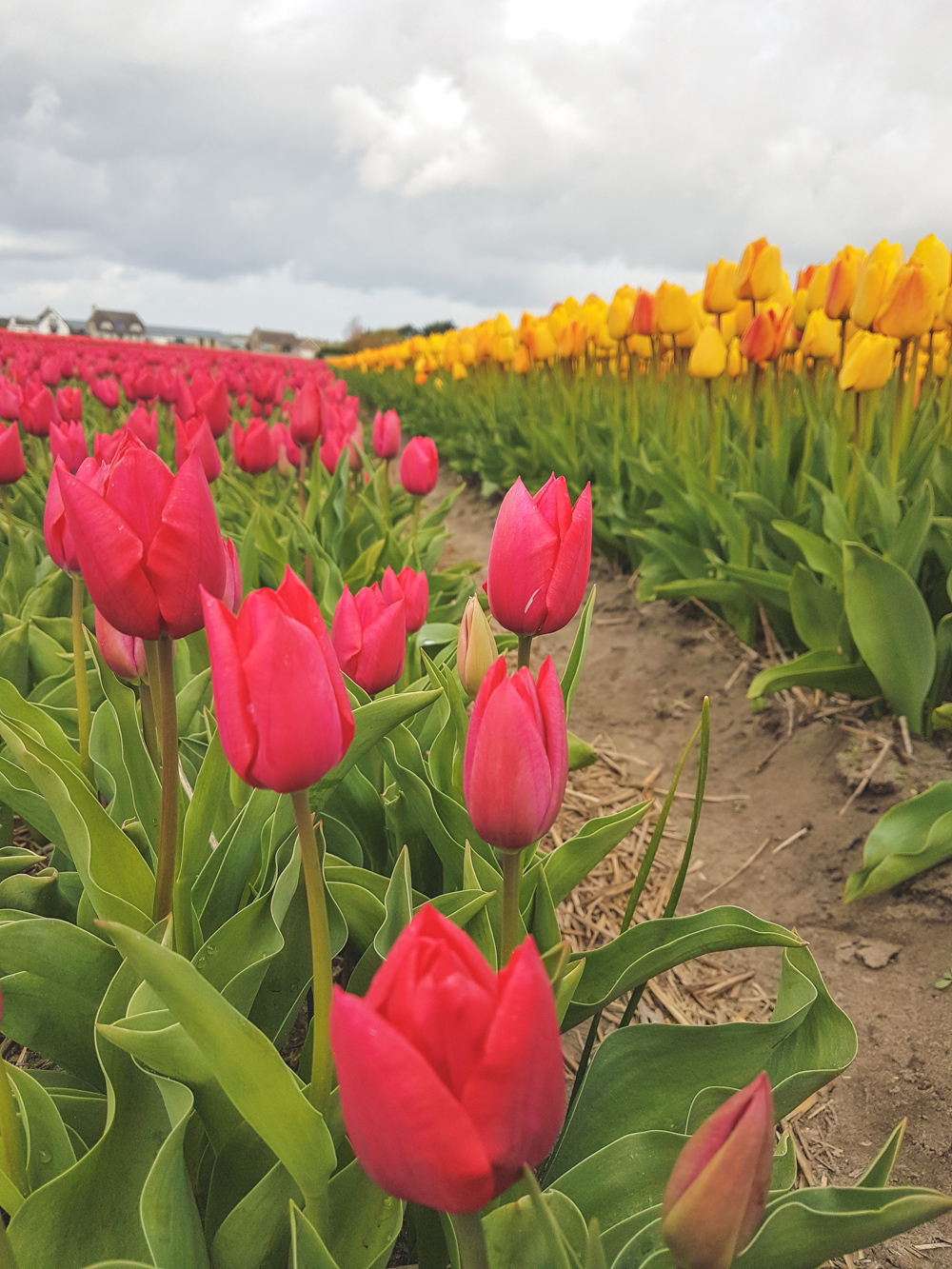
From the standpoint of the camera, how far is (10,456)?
2.14 m

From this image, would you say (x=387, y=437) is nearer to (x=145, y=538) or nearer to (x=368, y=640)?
(x=368, y=640)

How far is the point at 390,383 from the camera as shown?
14414mm

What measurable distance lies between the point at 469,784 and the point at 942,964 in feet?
5.00

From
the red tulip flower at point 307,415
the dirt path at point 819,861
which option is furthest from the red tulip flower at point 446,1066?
the red tulip flower at point 307,415

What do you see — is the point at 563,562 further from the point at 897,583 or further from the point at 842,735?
the point at 842,735

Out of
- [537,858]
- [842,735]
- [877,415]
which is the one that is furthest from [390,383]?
[537,858]

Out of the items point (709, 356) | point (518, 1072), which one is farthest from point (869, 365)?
point (518, 1072)

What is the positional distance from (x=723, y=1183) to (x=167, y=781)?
614mm

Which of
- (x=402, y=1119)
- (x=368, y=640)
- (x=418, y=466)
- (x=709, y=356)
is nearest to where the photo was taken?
(x=402, y=1119)

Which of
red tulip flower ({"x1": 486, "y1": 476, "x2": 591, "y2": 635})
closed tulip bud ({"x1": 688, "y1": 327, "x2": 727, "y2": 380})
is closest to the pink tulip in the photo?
closed tulip bud ({"x1": 688, "y1": 327, "x2": 727, "y2": 380})

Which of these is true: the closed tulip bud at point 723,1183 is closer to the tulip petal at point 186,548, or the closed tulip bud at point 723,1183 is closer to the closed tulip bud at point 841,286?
the tulip petal at point 186,548

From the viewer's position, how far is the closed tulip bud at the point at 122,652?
3.74ft

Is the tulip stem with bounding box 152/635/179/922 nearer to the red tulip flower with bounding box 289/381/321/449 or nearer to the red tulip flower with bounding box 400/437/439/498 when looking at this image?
the red tulip flower with bounding box 400/437/439/498

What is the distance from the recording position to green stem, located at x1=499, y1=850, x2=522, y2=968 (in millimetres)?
765
